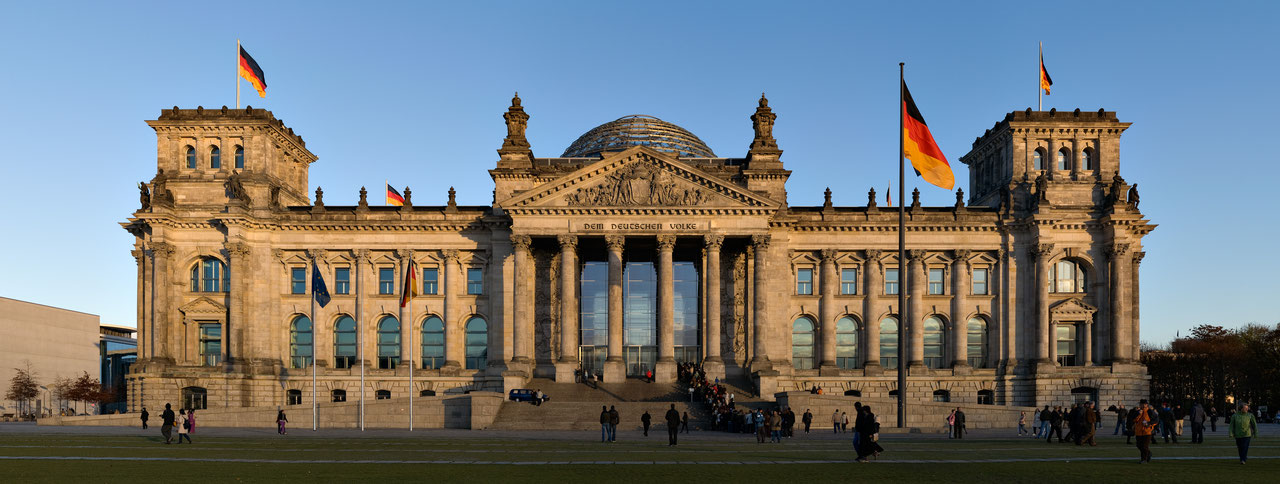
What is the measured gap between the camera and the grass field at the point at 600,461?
23.8 metres

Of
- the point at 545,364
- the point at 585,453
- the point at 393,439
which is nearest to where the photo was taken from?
the point at 585,453

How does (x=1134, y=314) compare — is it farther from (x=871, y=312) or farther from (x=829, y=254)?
(x=829, y=254)

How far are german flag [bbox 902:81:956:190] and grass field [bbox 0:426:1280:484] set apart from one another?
10.3 meters

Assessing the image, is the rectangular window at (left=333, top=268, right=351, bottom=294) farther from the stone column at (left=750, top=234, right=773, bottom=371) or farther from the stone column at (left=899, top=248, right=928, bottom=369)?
the stone column at (left=899, top=248, right=928, bottom=369)

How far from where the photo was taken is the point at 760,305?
68.4m

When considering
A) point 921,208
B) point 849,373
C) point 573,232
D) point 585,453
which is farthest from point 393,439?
point 921,208

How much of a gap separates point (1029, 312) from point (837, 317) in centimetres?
1284

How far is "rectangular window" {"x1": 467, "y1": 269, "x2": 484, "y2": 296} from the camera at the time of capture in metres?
72.8

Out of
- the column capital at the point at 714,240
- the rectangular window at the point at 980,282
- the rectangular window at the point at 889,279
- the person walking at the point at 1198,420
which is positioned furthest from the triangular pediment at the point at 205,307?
the person walking at the point at 1198,420

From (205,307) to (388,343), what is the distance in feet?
39.2

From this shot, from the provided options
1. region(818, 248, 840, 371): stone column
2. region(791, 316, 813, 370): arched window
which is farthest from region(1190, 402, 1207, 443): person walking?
region(791, 316, 813, 370): arched window

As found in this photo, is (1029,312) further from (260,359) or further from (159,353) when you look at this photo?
(159,353)

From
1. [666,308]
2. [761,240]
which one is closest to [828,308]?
[761,240]

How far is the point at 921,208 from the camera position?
72938 mm
